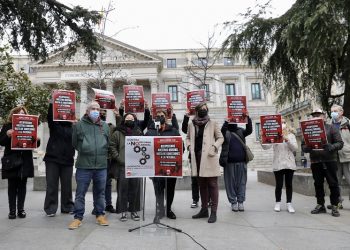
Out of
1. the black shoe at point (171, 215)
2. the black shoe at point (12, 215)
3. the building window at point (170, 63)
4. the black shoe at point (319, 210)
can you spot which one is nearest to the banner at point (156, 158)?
the black shoe at point (171, 215)

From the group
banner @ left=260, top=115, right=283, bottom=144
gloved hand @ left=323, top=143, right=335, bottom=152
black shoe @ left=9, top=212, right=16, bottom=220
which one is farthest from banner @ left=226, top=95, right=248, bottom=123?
black shoe @ left=9, top=212, right=16, bottom=220

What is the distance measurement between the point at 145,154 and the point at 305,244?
8.51 feet

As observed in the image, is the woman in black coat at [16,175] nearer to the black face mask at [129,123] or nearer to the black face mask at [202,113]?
the black face mask at [129,123]

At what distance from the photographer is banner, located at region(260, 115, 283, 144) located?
7262 mm

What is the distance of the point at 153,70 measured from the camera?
52.4m

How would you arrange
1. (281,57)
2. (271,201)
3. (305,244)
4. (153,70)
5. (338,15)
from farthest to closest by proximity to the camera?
(153,70)
(281,57)
(338,15)
(271,201)
(305,244)

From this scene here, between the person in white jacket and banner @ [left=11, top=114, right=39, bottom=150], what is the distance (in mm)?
4842

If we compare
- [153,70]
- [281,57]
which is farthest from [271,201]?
[153,70]

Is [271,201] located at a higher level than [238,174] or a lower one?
lower

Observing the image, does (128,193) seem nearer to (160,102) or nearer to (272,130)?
(160,102)

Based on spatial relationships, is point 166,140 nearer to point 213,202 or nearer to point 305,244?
point 213,202

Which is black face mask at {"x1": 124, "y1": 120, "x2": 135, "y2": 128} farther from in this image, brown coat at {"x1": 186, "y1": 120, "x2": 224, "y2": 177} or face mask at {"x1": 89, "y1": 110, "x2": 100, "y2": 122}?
brown coat at {"x1": 186, "y1": 120, "x2": 224, "y2": 177}

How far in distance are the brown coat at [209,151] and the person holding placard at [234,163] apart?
103 cm

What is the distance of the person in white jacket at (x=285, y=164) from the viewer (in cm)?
707
